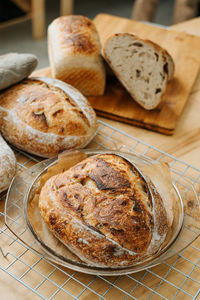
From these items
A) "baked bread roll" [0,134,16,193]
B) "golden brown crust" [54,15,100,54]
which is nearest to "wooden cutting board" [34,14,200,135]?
"golden brown crust" [54,15,100,54]

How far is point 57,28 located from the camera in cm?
164

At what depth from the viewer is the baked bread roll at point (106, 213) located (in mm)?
870

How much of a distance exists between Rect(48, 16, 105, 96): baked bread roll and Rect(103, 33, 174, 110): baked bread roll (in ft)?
0.22

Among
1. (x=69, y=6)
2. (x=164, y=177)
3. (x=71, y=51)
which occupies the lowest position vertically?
(x=69, y=6)

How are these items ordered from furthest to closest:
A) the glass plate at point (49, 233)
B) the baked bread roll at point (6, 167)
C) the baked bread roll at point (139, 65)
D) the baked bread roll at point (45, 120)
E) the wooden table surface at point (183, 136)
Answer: the baked bread roll at point (139, 65)
the wooden table surface at point (183, 136)
the baked bread roll at point (45, 120)
the baked bread roll at point (6, 167)
the glass plate at point (49, 233)

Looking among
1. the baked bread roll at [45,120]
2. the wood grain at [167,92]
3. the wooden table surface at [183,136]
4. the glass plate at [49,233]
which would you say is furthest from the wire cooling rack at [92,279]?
the wood grain at [167,92]

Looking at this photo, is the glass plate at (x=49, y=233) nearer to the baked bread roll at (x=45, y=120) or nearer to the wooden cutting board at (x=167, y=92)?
the baked bread roll at (x=45, y=120)

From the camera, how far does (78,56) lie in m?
1.53

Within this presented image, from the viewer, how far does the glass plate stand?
868 millimetres

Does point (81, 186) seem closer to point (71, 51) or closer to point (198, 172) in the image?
point (198, 172)

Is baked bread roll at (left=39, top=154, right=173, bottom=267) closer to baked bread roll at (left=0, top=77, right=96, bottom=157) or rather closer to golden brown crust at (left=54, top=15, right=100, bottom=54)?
baked bread roll at (left=0, top=77, right=96, bottom=157)

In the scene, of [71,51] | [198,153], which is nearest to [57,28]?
[71,51]

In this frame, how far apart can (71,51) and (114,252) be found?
94 centimetres

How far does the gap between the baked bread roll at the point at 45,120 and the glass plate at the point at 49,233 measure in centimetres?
12
